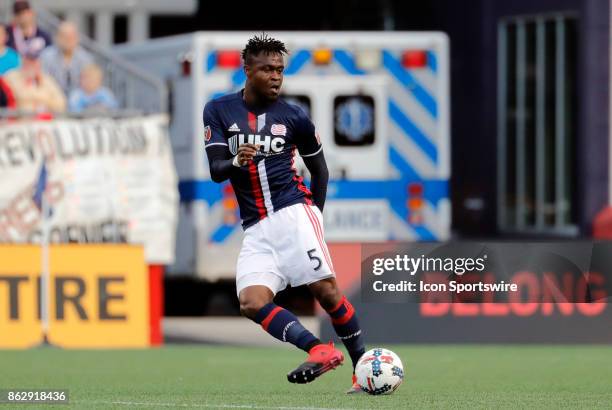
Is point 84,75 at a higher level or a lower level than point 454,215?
higher

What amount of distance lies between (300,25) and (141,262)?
917 cm

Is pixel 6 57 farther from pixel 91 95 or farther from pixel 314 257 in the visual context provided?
pixel 314 257

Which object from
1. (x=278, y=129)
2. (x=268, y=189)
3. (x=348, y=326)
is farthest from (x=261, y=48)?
(x=348, y=326)

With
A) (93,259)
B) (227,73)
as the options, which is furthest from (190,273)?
(93,259)

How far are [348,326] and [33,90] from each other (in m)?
8.40

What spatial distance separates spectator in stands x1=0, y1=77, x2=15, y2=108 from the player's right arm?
27.1 ft

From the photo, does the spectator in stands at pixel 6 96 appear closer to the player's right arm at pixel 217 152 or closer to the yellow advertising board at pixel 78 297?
the yellow advertising board at pixel 78 297

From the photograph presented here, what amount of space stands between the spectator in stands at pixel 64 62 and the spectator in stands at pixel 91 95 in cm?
24

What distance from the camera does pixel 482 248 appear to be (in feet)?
42.6

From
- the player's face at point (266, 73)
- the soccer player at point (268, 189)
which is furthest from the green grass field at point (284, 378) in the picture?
the player's face at point (266, 73)

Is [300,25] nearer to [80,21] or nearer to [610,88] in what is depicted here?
[80,21]

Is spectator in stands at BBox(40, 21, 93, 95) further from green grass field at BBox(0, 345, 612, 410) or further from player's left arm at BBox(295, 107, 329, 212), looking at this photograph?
player's left arm at BBox(295, 107, 329, 212)

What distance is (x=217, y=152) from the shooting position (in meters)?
10.4

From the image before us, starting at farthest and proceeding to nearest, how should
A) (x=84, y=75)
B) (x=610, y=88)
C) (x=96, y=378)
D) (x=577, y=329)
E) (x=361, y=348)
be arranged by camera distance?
(x=610, y=88)
(x=84, y=75)
(x=577, y=329)
(x=96, y=378)
(x=361, y=348)
